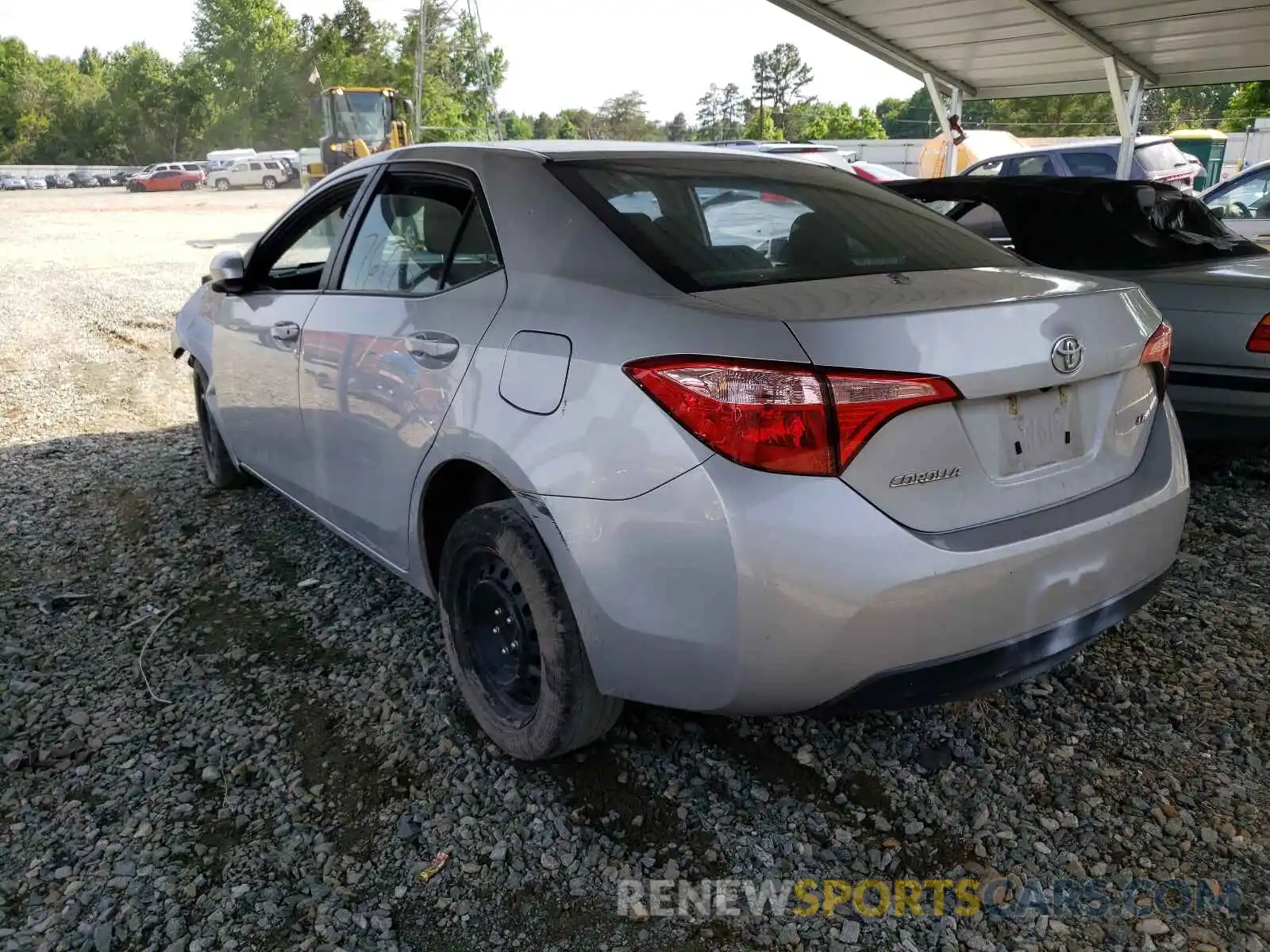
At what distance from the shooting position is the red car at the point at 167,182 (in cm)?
4775

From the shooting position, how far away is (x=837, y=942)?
1.96 m

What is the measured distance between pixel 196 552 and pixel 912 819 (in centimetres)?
311

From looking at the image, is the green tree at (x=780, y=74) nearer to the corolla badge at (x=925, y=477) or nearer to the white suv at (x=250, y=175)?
the white suv at (x=250, y=175)

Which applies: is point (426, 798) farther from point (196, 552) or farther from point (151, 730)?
point (196, 552)

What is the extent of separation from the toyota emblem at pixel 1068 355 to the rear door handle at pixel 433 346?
137cm

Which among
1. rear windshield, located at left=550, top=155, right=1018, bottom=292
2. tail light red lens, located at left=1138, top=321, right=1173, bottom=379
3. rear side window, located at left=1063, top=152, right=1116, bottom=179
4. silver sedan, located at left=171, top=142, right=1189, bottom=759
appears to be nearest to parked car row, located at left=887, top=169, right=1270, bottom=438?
rear windshield, located at left=550, top=155, right=1018, bottom=292

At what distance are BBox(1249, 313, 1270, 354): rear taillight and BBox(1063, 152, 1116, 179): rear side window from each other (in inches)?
554

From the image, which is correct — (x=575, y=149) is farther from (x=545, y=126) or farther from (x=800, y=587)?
(x=545, y=126)

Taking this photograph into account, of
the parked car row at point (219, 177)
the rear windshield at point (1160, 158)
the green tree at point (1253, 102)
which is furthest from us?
the parked car row at point (219, 177)

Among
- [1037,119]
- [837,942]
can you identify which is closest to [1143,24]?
[837,942]

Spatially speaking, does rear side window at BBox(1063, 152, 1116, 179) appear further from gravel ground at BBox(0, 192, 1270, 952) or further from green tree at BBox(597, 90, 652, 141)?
green tree at BBox(597, 90, 652, 141)

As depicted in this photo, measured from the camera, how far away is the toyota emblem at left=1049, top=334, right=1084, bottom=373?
6.68 feet

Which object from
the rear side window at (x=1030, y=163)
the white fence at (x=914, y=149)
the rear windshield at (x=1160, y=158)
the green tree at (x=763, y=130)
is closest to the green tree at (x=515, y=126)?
the green tree at (x=763, y=130)

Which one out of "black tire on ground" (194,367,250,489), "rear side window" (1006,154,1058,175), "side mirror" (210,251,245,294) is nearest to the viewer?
"side mirror" (210,251,245,294)
